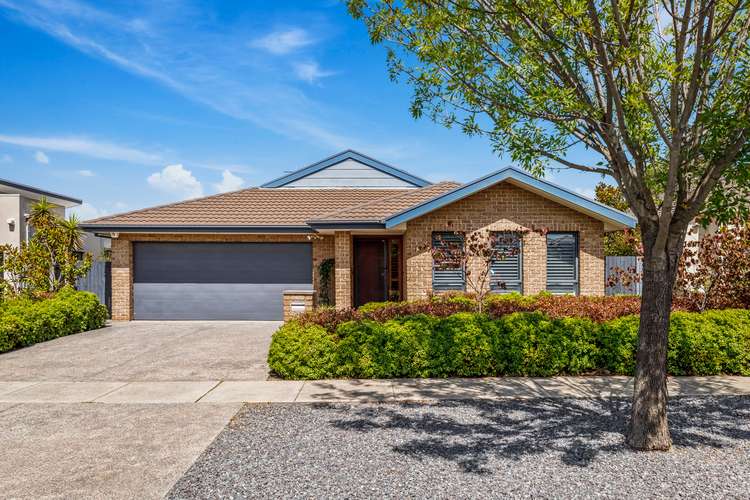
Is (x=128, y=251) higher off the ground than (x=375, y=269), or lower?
higher

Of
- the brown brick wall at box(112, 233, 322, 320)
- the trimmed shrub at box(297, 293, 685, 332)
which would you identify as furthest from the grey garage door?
the trimmed shrub at box(297, 293, 685, 332)

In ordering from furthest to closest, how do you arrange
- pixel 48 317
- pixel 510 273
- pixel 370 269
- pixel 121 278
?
pixel 370 269, pixel 121 278, pixel 510 273, pixel 48 317

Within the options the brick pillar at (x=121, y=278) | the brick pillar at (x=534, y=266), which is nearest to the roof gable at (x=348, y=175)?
the brick pillar at (x=121, y=278)

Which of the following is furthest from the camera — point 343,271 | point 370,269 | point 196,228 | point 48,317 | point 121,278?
point 370,269

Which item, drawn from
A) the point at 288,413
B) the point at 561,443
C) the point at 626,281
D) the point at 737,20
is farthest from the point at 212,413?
the point at 626,281

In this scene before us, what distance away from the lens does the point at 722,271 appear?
9.89 m

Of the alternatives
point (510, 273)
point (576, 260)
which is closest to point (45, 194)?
point (510, 273)

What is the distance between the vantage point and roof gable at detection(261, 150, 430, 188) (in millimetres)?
18359

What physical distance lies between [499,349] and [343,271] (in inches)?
260

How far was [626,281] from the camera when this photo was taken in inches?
415

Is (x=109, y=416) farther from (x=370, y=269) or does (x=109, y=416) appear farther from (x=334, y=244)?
(x=370, y=269)

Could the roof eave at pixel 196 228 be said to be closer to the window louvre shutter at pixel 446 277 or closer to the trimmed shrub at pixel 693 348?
the window louvre shutter at pixel 446 277

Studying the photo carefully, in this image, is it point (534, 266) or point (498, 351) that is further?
point (534, 266)

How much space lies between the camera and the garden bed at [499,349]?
25.1 ft
